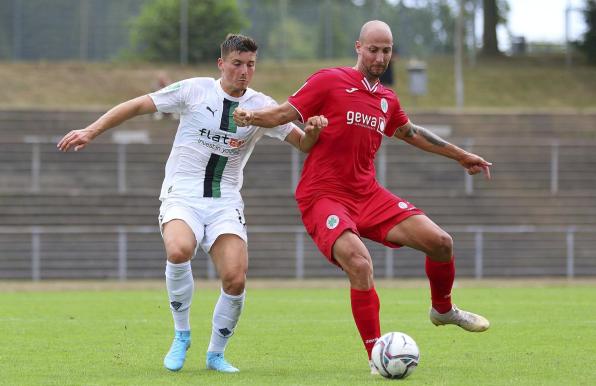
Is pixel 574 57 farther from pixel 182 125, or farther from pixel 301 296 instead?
pixel 182 125

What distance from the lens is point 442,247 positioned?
949 centimetres

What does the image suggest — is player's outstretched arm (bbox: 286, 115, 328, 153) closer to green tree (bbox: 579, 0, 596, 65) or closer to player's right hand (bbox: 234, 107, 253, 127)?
player's right hand (bbox: 234, 107, 253, 127)

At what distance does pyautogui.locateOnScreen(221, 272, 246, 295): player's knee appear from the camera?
9.18m

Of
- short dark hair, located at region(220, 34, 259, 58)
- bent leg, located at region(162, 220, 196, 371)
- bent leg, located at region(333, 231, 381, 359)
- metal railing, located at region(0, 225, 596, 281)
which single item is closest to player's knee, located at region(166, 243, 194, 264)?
bent leg, located at region(162, 220, 196, 371)

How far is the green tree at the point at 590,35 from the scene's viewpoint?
4319 centimetres

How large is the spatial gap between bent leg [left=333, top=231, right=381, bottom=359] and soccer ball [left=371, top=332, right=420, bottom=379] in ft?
1.02

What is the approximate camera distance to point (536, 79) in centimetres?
4253

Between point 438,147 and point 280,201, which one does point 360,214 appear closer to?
point 438,147

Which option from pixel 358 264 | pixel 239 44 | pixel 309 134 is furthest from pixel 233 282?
pixel 239 44

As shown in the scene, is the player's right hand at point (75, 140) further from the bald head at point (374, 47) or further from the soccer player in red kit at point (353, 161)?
the bald head at point (374, 47)

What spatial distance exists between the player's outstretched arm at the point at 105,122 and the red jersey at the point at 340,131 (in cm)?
116

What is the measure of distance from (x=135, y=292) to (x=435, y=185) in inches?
428

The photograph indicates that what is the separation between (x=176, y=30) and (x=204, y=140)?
32150 millimetres

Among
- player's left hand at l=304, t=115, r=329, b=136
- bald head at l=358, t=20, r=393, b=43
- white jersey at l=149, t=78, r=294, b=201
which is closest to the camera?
player's left hand at l=304, t=115, r=329, b=136
